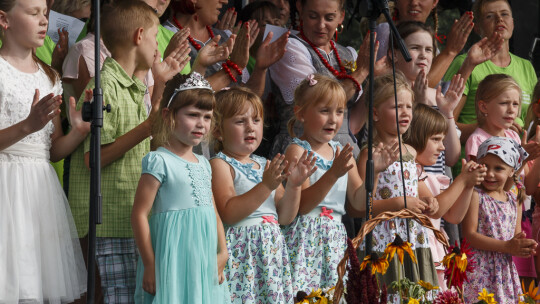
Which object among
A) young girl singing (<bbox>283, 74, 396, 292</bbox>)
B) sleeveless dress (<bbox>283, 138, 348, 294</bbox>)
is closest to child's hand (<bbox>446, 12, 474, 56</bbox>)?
young girl singing (<bbox>283, 74, 396, 292</bbox>)

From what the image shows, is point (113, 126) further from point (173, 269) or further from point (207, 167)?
point (173, 269)

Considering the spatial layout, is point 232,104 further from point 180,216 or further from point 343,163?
point 180,216

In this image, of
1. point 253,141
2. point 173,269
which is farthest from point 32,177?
point 253,141

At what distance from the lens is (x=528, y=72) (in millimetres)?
6188

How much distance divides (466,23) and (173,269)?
2.94 meters

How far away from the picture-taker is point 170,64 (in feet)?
12.9

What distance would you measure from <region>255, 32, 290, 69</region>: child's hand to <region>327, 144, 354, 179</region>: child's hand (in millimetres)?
934

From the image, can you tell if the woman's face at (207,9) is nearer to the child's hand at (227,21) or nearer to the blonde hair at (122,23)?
the child's hand at (227,21)

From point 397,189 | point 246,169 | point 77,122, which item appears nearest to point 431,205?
point 397,189

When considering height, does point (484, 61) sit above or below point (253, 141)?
above

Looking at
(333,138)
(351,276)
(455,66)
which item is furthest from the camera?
(455,66)

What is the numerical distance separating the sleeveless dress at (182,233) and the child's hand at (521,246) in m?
2.04

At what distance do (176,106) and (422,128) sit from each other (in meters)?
1.72

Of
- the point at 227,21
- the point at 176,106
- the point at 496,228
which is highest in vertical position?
the point at 227,21
